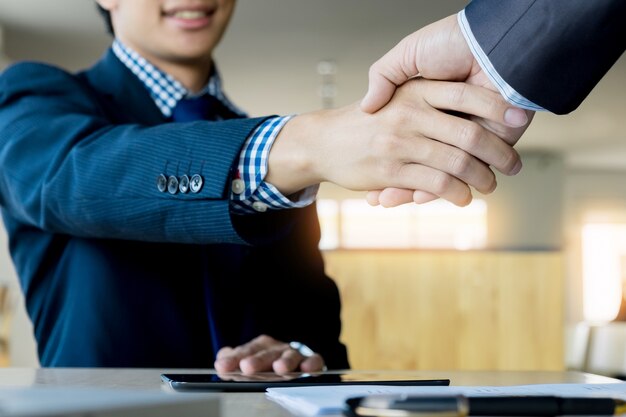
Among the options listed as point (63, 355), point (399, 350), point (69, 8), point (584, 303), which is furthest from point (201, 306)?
point (584, 303)

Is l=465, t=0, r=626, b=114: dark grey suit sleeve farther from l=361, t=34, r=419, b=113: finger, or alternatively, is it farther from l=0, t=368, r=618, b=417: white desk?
l=0, t=368, r=618, b=417: white desk

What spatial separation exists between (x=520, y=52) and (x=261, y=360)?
40cm

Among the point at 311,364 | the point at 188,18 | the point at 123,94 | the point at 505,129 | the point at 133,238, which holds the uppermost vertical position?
the point at 188,18

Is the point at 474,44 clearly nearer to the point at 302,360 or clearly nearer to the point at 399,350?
the point at 302,360

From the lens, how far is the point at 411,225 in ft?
34.1

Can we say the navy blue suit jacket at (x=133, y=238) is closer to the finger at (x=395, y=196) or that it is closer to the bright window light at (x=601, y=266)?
the finger at (x=395, y=196)

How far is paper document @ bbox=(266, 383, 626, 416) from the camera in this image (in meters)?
0.55

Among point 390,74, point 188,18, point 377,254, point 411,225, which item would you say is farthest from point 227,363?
point 411,225

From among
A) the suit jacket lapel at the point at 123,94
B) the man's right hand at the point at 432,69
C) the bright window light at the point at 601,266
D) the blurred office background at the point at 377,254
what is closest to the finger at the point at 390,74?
the man's right hand at the point at 432,69

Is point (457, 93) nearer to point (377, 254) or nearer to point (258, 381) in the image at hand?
point (258, 381)

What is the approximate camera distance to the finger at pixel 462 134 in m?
0.79

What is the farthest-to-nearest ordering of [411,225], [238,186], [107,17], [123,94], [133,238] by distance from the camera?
Answer: [411,225], [107,17], [123,94], [133,238], [238,186]

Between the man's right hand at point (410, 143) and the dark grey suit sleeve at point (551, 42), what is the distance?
42mm

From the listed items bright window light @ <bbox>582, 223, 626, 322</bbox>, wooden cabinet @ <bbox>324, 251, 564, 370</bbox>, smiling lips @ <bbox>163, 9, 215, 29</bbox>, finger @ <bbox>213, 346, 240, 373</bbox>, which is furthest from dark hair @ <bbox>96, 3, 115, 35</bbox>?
bright window light @ <bbox>582, 223, 626, 322</bbox>
